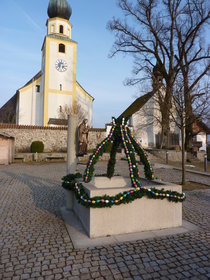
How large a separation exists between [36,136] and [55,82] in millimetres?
10353

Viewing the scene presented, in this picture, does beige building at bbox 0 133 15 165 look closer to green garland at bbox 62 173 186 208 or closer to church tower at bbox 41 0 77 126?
church tower at bbox 41 0 77 126

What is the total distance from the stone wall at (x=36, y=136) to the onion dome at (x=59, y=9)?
1777 cm

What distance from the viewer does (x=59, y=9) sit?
27656mm

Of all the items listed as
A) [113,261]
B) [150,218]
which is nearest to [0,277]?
[113,261]

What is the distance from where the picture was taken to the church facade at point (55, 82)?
26.7 m

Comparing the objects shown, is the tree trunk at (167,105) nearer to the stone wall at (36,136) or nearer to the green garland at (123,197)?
the green garland at (123,197)

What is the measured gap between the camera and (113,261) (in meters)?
2.88

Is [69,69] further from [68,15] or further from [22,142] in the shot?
[22,142]

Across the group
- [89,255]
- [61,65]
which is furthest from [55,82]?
[89,255]

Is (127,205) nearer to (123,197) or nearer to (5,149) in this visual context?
(123,197)

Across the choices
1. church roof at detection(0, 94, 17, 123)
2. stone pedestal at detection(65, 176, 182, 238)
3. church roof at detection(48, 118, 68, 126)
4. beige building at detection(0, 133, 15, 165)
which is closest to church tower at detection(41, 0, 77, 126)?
church roof at detection(48, 118, 68, 126)

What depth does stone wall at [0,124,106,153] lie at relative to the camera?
19109 millimetres

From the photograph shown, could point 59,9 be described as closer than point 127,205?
No

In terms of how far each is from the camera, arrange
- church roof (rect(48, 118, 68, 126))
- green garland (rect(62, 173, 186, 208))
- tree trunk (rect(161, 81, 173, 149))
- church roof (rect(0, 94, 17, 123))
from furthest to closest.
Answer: church roof (rect(0, 94, 17, 123))
church roof (rect(48, 118, 68, 126))
tree trunk (rect(161, 81, 173, 149))
green garland (rect(62, 173, 186, 208))
